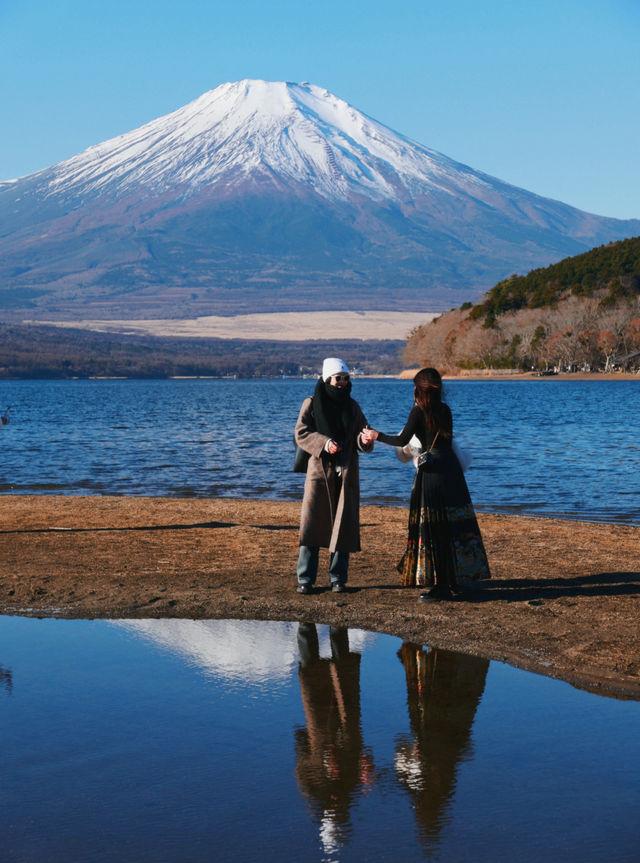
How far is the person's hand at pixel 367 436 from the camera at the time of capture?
822 centimetres

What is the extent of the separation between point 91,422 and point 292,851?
47.4m

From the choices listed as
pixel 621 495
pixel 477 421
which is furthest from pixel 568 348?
pixel 621 495

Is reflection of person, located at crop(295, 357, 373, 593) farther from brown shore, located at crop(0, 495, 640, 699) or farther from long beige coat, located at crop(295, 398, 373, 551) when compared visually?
brown shore, located at crop(0, 495, 640, 699)

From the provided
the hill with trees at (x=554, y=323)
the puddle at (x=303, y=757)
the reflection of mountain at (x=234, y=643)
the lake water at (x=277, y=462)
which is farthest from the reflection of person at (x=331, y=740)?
the hill with trees at (x=554, y=323)

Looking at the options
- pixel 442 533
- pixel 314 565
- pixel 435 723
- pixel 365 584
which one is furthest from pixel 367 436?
pixel 435 723

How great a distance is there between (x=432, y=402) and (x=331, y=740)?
365cm

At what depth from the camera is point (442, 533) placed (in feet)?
26.9

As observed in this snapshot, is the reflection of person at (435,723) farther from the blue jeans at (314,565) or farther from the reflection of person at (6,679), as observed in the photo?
the reflection of person at (6,679)

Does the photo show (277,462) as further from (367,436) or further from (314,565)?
(367,436)

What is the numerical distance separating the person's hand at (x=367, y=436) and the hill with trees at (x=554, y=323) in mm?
105652

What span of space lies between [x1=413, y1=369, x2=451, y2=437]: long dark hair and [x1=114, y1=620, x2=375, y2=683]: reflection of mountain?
1772 millimetres

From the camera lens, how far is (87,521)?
13.8 m

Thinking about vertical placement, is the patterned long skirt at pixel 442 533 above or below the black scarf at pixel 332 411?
below

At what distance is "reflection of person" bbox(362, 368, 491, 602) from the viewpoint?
26.8 ft
